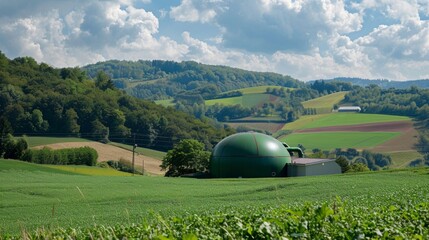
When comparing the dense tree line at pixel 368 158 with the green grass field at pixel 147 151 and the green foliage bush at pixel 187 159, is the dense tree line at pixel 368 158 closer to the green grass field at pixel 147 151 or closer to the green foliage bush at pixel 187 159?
the green grass field at pixel 147 151

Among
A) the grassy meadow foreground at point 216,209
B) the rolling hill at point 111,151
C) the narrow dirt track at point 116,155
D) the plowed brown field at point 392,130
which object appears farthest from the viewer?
the plowed brown field at point 392,130

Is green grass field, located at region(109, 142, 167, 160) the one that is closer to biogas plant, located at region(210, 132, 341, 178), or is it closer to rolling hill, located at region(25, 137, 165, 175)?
rolling hill, located at region(25, 137, 165, 175)

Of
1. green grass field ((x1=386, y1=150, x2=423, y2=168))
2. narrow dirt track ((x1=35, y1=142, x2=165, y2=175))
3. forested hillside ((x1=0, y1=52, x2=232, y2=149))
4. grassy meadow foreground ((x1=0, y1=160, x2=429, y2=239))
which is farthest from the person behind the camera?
forested hillside ((x1=0, y1=52, x2=232, y2=149))

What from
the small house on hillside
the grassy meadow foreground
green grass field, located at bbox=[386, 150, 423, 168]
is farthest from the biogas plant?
the small house on hillside

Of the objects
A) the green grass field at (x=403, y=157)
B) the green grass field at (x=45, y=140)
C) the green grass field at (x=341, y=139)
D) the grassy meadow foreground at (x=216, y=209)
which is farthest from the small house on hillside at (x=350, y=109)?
the grassy meadow foreground at (x=216, y=209)

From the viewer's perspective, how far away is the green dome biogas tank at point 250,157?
53188mm

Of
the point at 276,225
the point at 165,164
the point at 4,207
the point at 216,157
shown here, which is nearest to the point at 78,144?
the point at 165,164

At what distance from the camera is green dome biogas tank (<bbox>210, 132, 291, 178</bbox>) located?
5319cm

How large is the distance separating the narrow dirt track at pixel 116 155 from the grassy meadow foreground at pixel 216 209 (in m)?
33.7

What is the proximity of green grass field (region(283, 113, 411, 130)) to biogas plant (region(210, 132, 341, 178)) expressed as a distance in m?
101

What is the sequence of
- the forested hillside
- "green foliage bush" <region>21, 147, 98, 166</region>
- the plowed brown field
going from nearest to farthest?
"green foliage bush" <region>21, 147, 98, 166</region>
the forested hillside
the plowed brown field

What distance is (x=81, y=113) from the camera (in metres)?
119

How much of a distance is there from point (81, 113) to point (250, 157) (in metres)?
73.0

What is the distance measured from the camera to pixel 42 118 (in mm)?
114000
